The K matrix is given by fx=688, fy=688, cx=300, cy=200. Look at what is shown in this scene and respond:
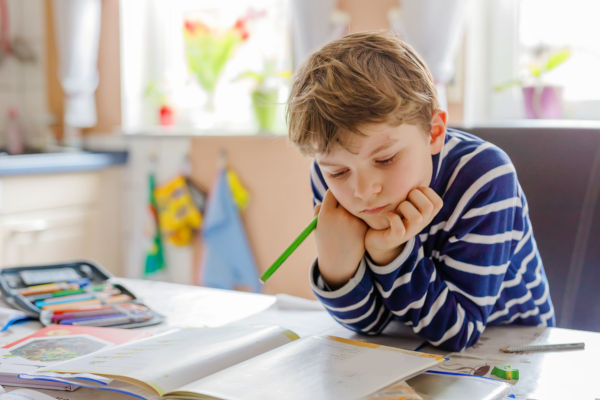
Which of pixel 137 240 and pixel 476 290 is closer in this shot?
pixel 476 290

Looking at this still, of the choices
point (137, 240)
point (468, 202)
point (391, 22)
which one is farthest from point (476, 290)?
point (137, 240)

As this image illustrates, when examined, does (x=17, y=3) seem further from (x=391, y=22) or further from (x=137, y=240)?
(x=391, y=22)

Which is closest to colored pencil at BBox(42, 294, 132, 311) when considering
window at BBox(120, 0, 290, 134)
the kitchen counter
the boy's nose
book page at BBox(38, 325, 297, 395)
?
book page at BBox(38, 325, 297, 395)

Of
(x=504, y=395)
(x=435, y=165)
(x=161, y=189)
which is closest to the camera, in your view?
(x=504, y=395)

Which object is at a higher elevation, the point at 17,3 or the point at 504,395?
the point at 17,3

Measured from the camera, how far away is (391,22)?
7.68 feet

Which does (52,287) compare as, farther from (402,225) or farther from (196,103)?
(196,103)

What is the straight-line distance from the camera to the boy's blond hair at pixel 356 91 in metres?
0.84

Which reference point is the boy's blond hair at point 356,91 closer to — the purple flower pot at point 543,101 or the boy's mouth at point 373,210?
the boy's mouth at point 373,210

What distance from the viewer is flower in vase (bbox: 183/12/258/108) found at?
282 centimetres

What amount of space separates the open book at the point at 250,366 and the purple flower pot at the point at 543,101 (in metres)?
1.59

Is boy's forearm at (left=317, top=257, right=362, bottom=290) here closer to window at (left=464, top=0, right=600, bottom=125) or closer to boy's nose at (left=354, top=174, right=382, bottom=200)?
boy's nose at (left=354, top=174, right=382, bottom=200)

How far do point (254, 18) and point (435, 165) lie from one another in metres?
1.98

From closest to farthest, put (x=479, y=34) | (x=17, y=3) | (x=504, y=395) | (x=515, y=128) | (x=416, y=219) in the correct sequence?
(x=504, y=395), (x=416, y=219), (x=515, y=128), (x=479, y=34), (x=17, y=3)
